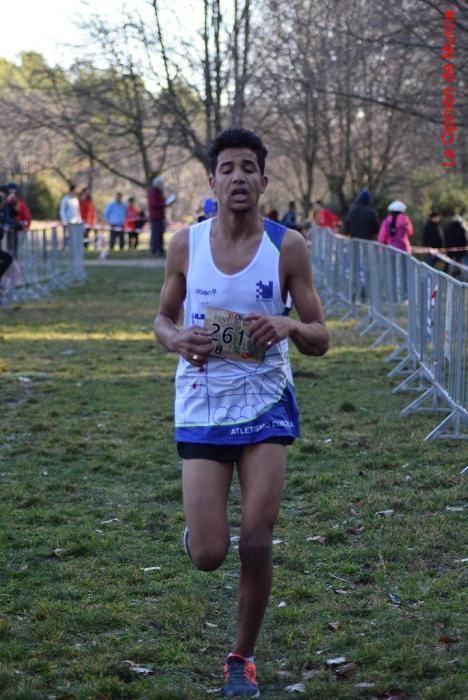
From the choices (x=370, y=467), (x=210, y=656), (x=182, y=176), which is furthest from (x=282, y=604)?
(x=182, y=176)

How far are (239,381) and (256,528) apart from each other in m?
0.53

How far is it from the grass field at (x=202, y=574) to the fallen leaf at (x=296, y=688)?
0.04 feet

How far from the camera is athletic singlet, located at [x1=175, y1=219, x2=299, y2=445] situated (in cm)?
459

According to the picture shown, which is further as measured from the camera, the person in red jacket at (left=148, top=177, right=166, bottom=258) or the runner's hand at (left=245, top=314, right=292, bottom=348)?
the person in red jacket at (left=148, top=177, right=166, bottom=258)

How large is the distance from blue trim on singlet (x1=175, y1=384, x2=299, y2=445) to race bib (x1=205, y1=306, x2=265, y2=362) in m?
0.22

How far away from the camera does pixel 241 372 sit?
15.1ft

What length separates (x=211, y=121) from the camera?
34.9m

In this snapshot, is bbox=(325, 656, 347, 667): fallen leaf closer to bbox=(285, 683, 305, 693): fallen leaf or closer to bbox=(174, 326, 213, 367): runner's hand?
bbox=(285, 683, 305, 693): fallen leaf

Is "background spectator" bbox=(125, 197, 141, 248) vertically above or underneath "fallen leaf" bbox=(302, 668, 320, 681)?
above

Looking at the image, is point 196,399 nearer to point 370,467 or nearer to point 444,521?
point 444,521

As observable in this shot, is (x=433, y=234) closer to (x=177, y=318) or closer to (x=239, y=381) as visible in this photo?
(x=177, y=318)

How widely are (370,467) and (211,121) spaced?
2691 centimetres

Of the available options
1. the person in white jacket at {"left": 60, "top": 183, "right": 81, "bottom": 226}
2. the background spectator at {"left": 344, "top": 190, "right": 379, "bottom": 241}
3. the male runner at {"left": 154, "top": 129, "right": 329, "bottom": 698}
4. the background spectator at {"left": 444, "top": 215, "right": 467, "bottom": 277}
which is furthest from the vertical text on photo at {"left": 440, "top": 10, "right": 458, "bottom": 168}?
the person in white jacket at {"left": 60, "top": 183, "right": 81, "bottom": 226}

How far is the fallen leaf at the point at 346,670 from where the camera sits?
487cm
